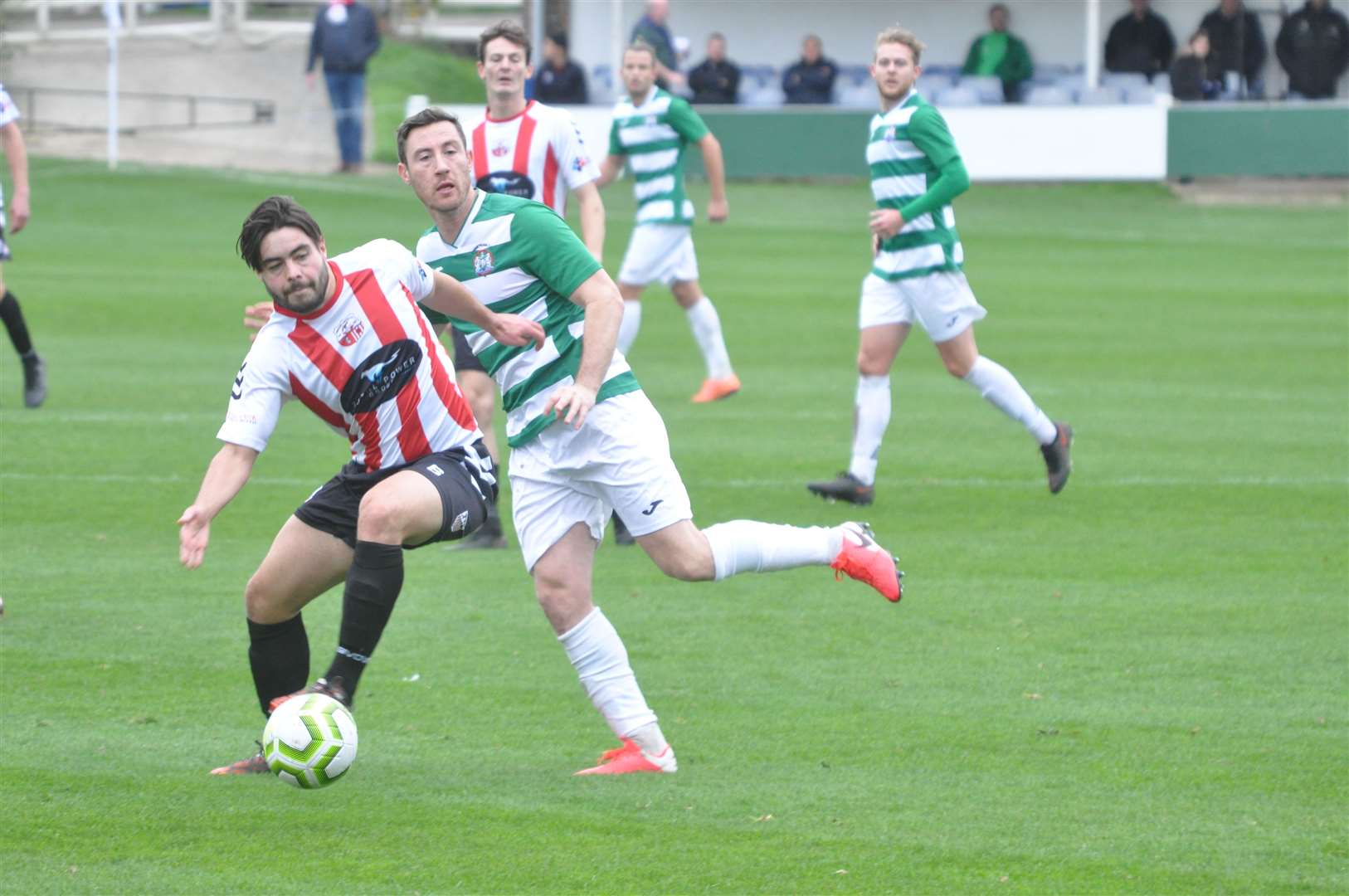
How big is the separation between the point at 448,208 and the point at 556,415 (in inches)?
27.3

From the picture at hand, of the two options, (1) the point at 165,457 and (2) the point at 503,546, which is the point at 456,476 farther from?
(1) the point at 165,457

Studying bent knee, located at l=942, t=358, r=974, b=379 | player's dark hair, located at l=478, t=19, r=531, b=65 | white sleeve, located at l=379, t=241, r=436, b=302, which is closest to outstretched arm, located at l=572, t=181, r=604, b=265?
player's dark hair, located at l=478, t=19, r=531, b=65

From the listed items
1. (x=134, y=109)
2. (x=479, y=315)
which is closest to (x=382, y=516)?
(x=479, y=315)

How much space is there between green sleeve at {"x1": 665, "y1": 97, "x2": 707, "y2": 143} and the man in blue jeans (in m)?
15.0

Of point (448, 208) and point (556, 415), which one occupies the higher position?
point (448, 208)

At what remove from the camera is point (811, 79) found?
89.5 ft

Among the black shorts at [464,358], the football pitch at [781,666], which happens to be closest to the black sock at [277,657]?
the football pitch at [781,666]

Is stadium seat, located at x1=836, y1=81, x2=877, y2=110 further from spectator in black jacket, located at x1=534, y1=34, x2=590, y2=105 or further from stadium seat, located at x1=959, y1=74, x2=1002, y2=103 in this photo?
spectator in black jacket, located at x1=534, y1=34, x2=590, y2=105

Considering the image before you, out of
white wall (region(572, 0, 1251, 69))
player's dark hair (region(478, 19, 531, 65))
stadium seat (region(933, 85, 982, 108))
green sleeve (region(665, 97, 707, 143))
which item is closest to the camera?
player's dark hair (region(478, 19, 531, 65))

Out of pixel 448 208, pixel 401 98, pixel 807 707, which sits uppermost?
pixel 401 98

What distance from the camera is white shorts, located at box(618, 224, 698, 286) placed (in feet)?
40.3

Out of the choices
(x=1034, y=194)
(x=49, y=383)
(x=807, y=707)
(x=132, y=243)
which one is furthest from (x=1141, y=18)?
(x=807, y=707)

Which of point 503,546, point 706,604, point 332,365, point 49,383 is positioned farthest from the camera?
point 49,383

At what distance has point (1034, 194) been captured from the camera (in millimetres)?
26125
